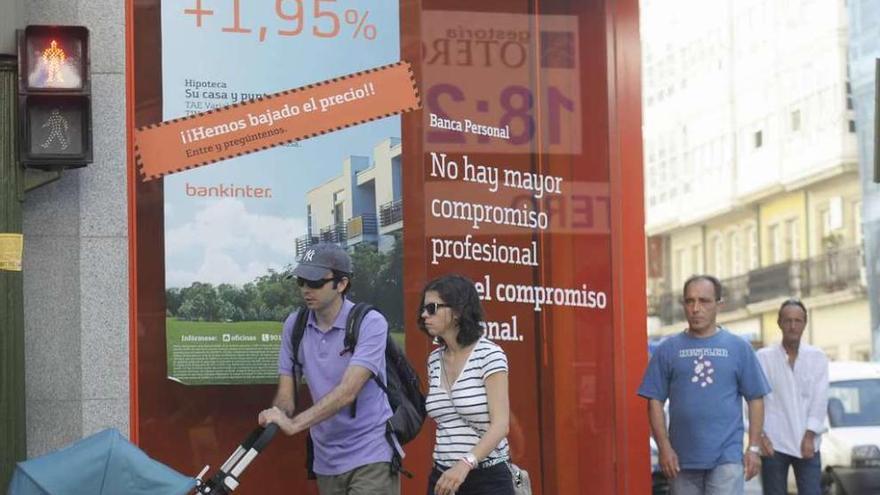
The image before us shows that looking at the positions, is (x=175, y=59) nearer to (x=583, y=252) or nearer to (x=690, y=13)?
(x=583, y=252)

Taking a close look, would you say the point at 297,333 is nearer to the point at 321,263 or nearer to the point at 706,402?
the point at 321,263

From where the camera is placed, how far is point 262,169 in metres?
10.0

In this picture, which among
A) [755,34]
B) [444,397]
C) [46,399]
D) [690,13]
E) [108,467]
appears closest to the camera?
[108,467]

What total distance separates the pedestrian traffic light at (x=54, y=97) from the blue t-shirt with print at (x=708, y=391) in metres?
3.45

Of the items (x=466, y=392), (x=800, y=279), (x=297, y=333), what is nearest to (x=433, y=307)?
(x=466, y=392)

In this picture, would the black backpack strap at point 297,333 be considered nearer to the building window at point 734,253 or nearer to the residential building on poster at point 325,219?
the residential building on poster at point 325,219

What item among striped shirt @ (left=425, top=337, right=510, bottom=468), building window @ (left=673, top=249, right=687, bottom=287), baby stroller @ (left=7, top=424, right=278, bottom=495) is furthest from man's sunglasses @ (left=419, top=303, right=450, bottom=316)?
building window @ (left=673, top=249, right=687, bottom=287)

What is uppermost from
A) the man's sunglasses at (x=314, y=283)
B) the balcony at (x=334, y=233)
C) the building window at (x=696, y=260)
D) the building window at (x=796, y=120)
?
the building window at (x=796, y=120)

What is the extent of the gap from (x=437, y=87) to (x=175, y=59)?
1603mm

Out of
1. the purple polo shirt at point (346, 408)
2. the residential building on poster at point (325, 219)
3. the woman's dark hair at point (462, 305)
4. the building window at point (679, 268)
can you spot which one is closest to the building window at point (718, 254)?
the building window at point (679, 268)

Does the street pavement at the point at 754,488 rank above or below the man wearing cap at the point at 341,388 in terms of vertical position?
below

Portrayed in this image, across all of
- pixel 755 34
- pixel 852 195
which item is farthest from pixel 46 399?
pixel 755 34

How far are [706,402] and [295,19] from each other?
10.4 ft

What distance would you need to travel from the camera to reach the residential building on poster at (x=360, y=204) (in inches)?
399
